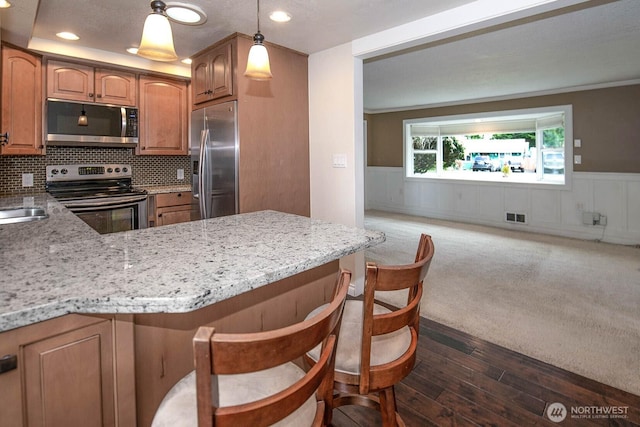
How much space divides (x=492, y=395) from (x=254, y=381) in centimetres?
148

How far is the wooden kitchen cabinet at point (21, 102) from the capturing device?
2869 mm

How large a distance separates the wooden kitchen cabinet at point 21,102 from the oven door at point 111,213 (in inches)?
25.2

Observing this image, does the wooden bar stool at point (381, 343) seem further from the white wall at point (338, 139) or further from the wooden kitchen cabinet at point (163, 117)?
the wooden kitchen cabinet at point (163, 117)

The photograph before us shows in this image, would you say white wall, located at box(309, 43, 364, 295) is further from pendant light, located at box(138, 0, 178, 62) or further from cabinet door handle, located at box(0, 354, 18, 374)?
cabinet door handle, located at box(0, 354, 18, 374)

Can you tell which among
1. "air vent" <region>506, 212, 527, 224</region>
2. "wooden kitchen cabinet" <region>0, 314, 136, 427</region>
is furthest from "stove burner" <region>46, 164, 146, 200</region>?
"air vent" <region>506, 212, 527, 224</region>

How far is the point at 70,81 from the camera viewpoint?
3.27 meters

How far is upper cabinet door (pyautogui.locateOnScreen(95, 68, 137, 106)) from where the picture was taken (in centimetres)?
347

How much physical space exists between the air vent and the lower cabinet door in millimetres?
6397

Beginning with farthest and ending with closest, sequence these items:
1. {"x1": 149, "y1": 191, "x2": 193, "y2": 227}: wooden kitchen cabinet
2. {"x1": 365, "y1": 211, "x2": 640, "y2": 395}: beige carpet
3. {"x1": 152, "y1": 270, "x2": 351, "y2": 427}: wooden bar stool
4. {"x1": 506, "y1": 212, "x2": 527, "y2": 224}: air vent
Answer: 1. {"x1": 506, "y1": 212, "x2": 527, "y2": 224}: air vent
2. {"x1": 149, "y1": 191, "x2": 193, "y2": 227}: wooden kitchen cabinet
3. {"x1": 365, "y1": 211, "x2": 640, "y2": 395}: beige carpet
4. {"x1": 152, "y1": 270, "x2": 351, "y2": 427}: wooden bar stool

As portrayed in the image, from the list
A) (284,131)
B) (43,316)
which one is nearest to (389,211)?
(284,131)

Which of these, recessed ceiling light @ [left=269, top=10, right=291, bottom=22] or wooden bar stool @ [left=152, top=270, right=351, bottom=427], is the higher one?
recessed ceiling light @ [left=269, top=10, right=291, bottom=22]

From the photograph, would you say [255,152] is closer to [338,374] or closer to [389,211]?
[338,374]

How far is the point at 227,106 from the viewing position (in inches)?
118

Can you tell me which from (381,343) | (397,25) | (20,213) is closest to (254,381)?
(381,343)
